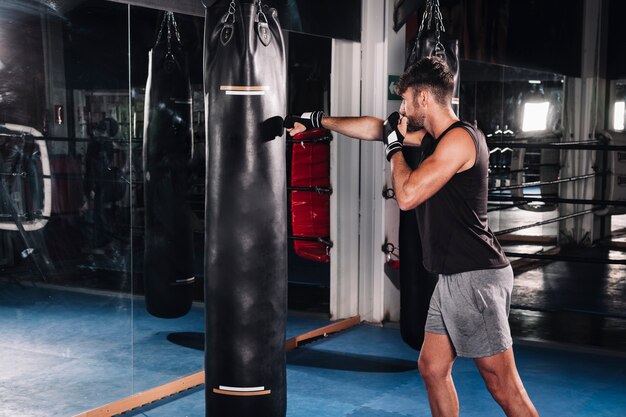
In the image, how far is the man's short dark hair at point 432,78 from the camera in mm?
2779

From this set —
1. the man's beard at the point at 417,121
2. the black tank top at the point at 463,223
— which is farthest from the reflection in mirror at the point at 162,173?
the black tank top at the point at 463,223

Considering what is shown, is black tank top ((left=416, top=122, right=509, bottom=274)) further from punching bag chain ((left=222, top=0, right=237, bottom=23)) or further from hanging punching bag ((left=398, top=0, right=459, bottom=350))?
hanging punching bag ((left=398, top=0, right=459, bottom=350))

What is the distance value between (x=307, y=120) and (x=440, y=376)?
97cm

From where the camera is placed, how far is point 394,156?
2.73m

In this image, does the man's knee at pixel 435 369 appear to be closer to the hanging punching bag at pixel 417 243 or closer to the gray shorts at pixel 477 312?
the gray shorts at pixel 477 312

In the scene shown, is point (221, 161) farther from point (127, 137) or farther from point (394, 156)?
point (127, 137)

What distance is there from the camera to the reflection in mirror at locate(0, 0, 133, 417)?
3117 mm

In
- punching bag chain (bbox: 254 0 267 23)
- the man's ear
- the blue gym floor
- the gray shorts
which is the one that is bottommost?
the blue gym floor

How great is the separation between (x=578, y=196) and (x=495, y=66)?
1634 millimetres

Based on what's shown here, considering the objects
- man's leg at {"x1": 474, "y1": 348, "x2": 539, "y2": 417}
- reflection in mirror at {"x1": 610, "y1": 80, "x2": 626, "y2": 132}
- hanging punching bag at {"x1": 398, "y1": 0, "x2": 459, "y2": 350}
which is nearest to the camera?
man's leg at {"x1": 474, "y1": 348, "x2": 539, "y2": 417}

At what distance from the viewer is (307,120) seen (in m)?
2.98

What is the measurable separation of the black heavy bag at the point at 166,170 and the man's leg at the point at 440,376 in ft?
4.52

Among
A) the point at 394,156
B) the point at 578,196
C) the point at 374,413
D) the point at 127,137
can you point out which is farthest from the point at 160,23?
the point at 578,196

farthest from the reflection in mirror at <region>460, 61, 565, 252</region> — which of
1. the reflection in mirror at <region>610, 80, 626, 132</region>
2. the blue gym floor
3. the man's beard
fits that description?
the man's beard
